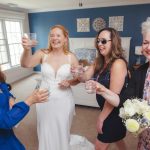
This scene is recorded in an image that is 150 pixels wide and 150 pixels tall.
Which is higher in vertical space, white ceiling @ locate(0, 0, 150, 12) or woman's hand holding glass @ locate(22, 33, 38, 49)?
white ceiling @ locate(0, 0, 150, 12)

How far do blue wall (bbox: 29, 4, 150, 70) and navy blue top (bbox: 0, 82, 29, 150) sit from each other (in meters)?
5.08

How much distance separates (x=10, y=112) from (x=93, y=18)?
212 inches

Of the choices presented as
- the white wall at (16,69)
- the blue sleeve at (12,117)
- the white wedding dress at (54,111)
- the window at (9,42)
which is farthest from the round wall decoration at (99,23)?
the blue sleeve at (12,117)

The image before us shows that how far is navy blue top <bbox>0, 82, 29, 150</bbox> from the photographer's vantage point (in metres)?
1.02

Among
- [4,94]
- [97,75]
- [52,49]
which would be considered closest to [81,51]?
[52,49]

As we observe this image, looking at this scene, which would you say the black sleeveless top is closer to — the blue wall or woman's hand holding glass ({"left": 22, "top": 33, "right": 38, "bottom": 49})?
woman's hand holding glass ({"left": 22, "top": 33, "right": 38, "bottom": 49})

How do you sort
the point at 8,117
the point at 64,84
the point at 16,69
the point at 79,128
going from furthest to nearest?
the point at 16,69 → the point at 79,128 → the point at 64,84 → the point at 8,117

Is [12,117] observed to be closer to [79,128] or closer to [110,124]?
[110,124]

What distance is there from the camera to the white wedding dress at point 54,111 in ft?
6.10

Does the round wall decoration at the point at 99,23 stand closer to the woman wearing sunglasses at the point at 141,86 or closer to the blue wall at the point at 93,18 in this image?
the blue wall at the point at 93,18

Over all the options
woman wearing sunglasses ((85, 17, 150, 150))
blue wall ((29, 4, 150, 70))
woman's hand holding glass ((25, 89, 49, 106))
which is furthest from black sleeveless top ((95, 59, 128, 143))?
blue wall ((29, 4, 150, 70))

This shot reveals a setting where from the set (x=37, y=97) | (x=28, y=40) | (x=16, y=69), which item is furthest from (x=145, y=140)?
(x=16, y=69)

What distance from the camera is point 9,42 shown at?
5895 mm

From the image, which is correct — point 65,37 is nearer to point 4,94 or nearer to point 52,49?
point 52,49
